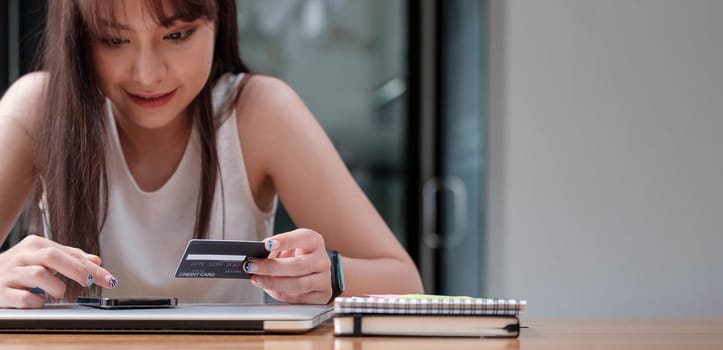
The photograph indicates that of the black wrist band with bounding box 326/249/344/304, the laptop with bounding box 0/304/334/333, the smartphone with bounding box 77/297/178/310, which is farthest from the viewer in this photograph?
the black wrist band with bounding box 326/249/344/304

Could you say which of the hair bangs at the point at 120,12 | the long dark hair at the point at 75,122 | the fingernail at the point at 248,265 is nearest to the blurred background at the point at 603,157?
the long dark hair at the point at 75,122

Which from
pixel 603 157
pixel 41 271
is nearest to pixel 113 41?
pixel 41 271

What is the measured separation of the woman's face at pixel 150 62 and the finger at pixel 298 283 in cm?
47

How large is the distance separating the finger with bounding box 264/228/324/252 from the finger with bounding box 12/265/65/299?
0.28 metres

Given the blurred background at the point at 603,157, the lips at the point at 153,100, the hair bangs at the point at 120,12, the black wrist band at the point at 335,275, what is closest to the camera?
the black wrist band at the point at 335,275

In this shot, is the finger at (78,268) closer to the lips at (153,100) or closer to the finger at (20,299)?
the finger at (20,299)

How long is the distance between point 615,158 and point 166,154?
6.90ft

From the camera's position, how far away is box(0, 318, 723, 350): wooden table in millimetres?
971

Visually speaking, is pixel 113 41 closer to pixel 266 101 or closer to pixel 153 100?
pixel 153 100

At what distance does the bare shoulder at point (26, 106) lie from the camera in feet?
5.91

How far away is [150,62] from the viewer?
5.41 ft

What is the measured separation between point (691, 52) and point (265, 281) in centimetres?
261

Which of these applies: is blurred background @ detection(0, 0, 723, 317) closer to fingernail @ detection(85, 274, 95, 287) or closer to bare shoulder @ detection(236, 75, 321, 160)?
bare shoulder @ detection(236, 75, 321, 160)

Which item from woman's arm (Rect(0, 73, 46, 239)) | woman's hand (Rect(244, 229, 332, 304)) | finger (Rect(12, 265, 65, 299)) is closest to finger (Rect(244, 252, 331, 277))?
woman's hand (Rect(244, 229, 332, 304))
